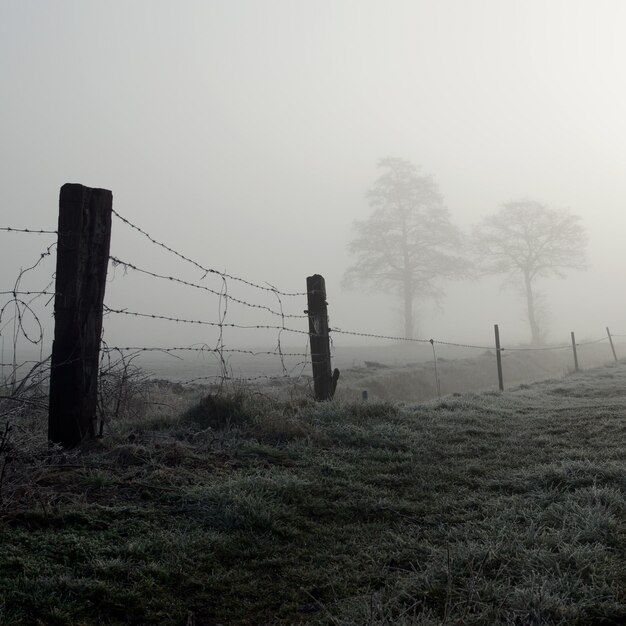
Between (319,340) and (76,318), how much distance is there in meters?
3.88

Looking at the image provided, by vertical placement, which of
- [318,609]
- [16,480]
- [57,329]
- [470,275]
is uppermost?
[470,275]

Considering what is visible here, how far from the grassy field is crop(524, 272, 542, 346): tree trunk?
97.5ft

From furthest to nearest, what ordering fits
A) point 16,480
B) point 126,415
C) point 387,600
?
point 126,415
point 16,480
point 387,600

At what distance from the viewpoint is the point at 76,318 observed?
446cm

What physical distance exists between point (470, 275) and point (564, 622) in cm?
3413

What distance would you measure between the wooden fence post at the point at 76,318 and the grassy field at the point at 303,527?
0.27 m

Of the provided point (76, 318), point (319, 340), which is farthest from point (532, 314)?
point (76, 318)

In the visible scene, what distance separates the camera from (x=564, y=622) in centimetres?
226

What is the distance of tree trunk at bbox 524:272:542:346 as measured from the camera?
1331 inches

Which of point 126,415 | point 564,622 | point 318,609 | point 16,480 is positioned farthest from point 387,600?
point 126,415

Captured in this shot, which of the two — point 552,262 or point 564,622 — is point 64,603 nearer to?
point 564,622

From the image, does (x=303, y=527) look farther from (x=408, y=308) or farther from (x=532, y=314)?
(x=532, y=314)

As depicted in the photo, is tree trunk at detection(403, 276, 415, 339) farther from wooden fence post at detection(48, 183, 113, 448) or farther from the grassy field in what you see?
wooden fence post at detection(48, 183, 113, 448)

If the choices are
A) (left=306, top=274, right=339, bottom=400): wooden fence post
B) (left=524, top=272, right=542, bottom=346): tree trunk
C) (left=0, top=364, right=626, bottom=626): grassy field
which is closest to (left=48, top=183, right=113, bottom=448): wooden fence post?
(left=0, top=364, right=626, bottom=626): grassy field
